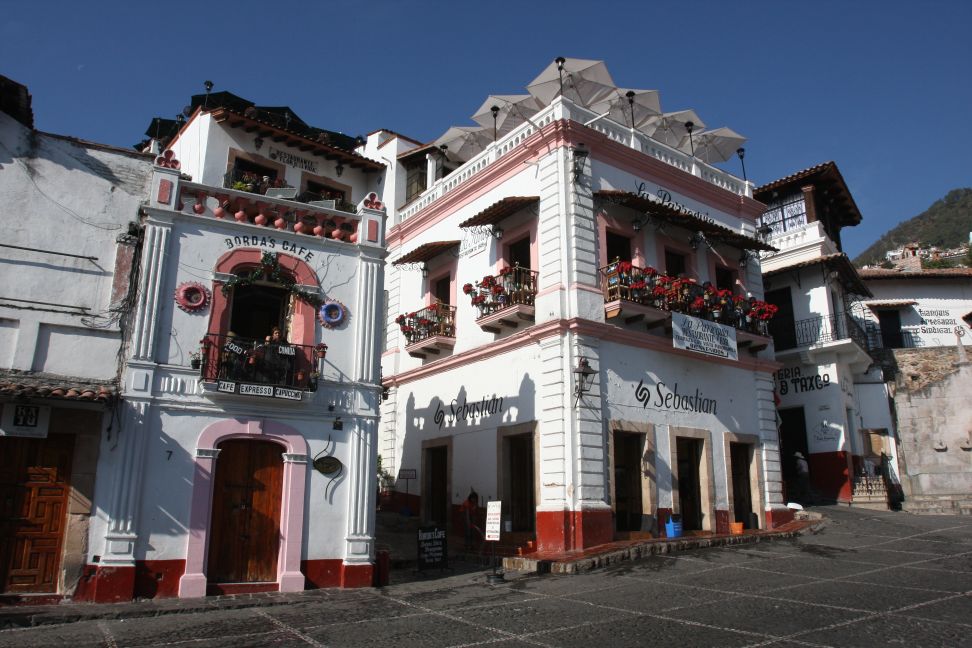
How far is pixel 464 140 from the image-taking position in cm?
2392

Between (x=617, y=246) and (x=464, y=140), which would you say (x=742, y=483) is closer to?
(x=617, y=246)

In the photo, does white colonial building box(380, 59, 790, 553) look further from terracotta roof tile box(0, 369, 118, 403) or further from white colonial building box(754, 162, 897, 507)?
terracotta roof tile box(0, 369, 118, 403)

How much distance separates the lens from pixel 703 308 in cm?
1883

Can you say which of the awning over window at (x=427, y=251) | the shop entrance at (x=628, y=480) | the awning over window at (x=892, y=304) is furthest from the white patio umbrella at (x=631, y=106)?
the awning over window at (x=892, y=304)

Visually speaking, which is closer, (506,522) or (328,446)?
(328,446)

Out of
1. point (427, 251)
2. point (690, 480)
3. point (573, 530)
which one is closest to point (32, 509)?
point (573, 530)

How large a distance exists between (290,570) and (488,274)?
9.87 meters

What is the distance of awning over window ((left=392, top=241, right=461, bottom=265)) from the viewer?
2088 centimetres

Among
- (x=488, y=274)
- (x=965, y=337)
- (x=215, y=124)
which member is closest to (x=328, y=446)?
(x=488, y=274)

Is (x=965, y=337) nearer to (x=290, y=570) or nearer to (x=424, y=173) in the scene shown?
(x=424, y=173)

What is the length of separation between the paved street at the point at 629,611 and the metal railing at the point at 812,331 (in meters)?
11.7

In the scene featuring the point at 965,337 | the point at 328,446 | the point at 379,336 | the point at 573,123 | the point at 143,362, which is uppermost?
the point at 573,123

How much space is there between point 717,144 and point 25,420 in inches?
810

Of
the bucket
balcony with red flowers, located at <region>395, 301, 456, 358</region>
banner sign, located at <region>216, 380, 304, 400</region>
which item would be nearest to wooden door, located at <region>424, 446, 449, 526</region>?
balcony with red flowers, located at <region>395, 301, 456, 358</region>
